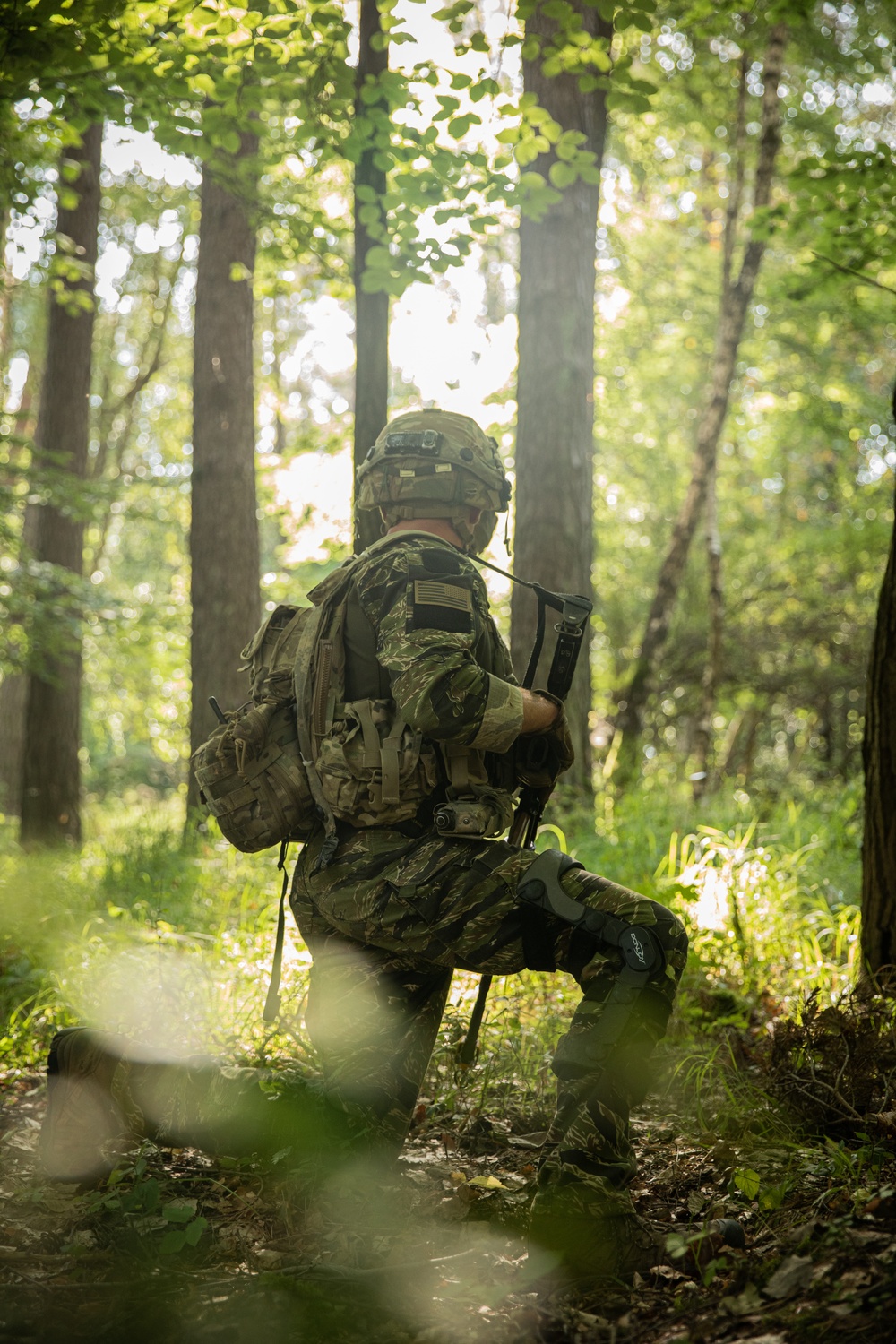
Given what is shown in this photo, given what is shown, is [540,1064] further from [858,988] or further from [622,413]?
[622,413]

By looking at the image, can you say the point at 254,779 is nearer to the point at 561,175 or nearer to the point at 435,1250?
the point at 435,1250

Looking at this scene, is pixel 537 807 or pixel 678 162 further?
pixel 678 162

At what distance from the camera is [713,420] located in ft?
31.1

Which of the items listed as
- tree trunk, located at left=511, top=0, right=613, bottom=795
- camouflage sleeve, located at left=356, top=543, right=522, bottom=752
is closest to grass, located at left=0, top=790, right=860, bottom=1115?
tree trunk, located at left=511, top=0, right=613, bottom=795

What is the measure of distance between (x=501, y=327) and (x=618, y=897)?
835cm

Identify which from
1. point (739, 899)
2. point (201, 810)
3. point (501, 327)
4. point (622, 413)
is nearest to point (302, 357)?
point (622, 413)

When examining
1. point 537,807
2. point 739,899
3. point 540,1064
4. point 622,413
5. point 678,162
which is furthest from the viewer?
point 622,413

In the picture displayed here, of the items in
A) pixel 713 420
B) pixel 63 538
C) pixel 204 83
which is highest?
pixel 204 83

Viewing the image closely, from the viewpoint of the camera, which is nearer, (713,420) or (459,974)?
(459,974)

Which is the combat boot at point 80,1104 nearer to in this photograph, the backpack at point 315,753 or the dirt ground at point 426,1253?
the dirt ground at point 426,1253

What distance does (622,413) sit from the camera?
50.9 feet

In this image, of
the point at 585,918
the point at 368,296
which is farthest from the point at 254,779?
the point at 368,296

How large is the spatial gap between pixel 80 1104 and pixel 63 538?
28.9 feet

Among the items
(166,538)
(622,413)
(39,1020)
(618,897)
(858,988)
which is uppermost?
(622,413)
